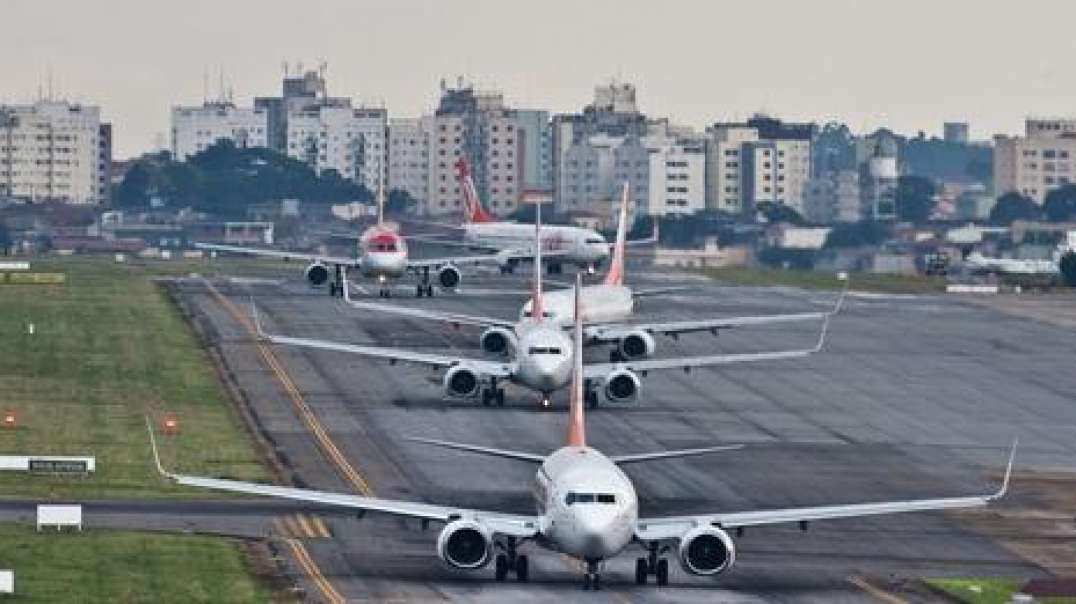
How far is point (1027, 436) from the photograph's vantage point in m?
133

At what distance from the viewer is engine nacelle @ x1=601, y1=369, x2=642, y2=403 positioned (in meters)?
135

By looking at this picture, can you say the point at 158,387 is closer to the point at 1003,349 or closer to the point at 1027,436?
the point at 1027,436

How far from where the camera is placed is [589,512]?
272 feet

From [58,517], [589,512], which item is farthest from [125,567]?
[589,512]

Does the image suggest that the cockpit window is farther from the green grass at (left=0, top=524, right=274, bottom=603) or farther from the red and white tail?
the red and white tail

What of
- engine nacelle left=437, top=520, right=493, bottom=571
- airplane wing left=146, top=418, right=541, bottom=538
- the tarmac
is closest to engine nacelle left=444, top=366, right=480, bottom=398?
the tarmac

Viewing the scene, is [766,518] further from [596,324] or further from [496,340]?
[596,324]

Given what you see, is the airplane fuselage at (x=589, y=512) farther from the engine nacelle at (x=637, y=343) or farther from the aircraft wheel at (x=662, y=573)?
the engine nacelle at (x=637, y=343)

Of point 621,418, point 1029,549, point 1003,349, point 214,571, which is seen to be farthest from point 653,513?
point 1003,349

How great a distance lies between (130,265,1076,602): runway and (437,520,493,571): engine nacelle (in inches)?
30.4

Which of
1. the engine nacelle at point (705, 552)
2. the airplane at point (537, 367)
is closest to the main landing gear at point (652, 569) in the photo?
the engine nacelle at point (705, 552)

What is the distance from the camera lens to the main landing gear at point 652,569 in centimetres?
8688

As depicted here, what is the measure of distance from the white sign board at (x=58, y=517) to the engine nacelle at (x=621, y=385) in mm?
42955

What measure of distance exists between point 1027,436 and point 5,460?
139ft
